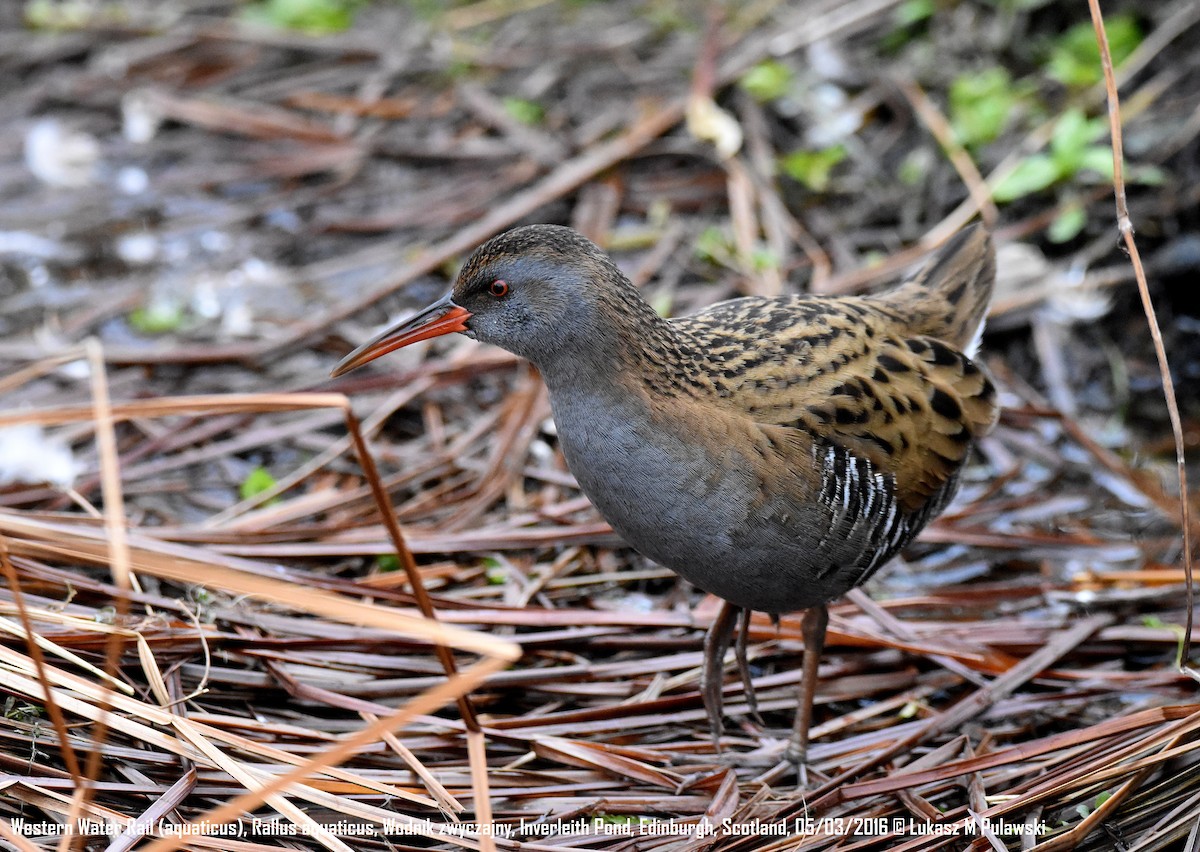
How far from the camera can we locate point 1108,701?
3.34 metres

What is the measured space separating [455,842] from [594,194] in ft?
10.8

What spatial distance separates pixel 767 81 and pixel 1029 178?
3.99ft

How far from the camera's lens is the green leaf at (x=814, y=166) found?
5.36 metres

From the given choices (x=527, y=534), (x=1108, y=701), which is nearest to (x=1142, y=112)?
(x=1108, y=701)

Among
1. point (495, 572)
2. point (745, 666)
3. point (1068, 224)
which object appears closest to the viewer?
point (745, 666)

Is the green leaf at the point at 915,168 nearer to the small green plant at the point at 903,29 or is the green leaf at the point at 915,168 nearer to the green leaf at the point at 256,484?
the small green plant at the point at 903,29

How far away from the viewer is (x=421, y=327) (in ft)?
10.1

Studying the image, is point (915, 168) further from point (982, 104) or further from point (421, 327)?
point (421, 327)

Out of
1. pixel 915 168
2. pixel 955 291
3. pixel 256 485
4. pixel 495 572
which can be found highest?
Result: pixel 915 168

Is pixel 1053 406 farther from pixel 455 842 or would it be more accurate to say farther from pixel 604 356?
pixel 455 842

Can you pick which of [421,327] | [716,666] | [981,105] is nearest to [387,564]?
[421,327]

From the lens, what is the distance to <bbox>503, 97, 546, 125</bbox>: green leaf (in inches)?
226

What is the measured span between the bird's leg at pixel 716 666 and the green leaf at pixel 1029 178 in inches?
100.0

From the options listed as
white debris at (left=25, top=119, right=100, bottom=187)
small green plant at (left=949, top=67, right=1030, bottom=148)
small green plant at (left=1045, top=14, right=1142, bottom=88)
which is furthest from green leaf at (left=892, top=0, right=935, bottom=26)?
white debris at (left=25, top=119, right=100, bottom=187)
